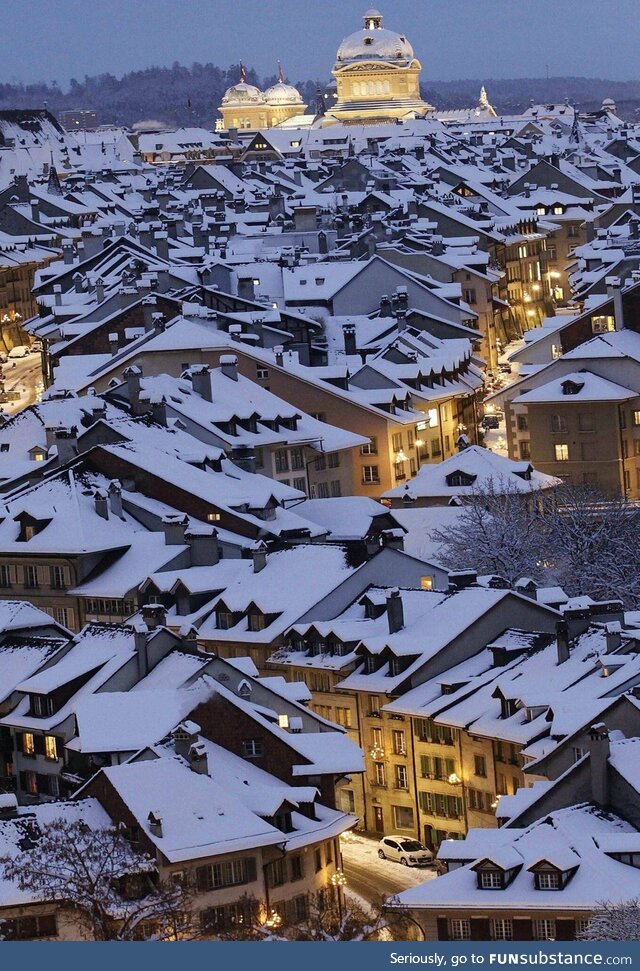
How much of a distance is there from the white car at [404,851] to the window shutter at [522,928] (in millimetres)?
8387

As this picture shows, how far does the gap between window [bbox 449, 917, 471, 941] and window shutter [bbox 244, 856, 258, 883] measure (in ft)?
14.1

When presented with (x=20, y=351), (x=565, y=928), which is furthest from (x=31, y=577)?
(x=20, y=351)

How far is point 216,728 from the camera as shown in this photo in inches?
1120

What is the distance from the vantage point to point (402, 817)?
3253cm

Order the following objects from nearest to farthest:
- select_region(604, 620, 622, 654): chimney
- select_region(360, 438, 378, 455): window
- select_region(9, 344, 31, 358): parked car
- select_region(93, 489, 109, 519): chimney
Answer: select_region(604, 620, 622, 654): chimney
select_region(93, 489, 109, 519): chimney
select_region(360, 438, 378, 455): window
select_region(9, 344, 31, 358): parked car

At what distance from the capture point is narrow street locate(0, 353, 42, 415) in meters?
61.6

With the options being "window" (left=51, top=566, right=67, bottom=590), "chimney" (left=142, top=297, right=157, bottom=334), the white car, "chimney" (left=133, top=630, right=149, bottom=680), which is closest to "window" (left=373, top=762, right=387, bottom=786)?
the white car

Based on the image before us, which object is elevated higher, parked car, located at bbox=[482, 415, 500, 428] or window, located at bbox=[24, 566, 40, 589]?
window, located at bbox=[24, 566, 40, 589]

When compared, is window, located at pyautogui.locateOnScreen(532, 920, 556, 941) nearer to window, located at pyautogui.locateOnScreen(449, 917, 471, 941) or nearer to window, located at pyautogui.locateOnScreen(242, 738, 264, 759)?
window, located at pyautogui.locateOnScreen(449, 917, 471, 941)

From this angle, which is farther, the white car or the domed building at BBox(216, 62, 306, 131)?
the domed building at BBox(216, 62, 306, 131)

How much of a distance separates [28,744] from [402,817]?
4562 mm

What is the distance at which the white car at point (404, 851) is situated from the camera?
3000 centimetres

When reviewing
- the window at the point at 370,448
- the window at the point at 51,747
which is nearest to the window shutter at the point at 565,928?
the window at the point at 51,747

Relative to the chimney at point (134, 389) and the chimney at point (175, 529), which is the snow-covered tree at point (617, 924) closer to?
the chimney at point (175, 529)
